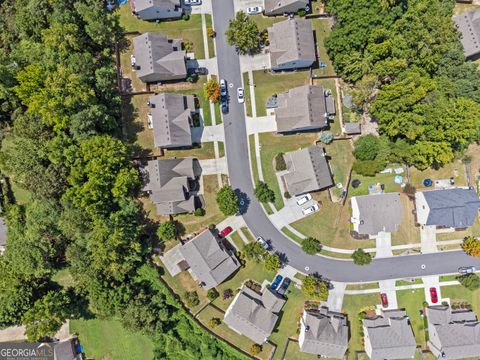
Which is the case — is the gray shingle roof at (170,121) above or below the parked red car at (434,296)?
above

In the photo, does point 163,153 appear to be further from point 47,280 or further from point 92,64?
point 47,280

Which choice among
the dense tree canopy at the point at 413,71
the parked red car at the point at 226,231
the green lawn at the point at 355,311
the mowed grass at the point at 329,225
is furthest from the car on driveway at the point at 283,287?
the dense tree canopy at the point at 413,71

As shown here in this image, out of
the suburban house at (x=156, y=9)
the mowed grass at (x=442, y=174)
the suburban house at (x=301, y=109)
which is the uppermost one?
the suburban house at (x=156, y=9)

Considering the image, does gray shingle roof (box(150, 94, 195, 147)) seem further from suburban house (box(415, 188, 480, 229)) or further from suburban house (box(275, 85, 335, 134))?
suburban house (box(415, 188, 480, 229))

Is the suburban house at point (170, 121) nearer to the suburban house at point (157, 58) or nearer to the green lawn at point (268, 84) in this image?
the suburban house at point (157, 58)

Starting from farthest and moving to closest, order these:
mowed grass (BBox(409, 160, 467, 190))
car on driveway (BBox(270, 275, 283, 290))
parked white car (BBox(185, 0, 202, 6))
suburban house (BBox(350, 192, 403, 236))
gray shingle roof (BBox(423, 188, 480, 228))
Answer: mowed grass (BBox(409, 160, 467, 190)) < parked white car (BBox(185, 0, 202, 6)) < car on driveway (BBox(270, 275, 283, 290)) < suburban house (BBox(350, 192, 403, 236)) < gray shingle roof (BBox(423, 188, 480, 228))

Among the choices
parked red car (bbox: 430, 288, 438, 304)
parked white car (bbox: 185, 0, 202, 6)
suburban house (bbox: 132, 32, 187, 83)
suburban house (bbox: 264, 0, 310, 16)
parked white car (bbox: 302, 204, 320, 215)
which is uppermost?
parked white car (bbox: 185, 0, 202, 6)

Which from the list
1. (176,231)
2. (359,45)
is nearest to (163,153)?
(176,231)

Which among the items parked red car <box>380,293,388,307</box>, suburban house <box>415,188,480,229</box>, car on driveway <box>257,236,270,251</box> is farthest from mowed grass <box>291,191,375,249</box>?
suburban house <box>415,188,480,229</box>
